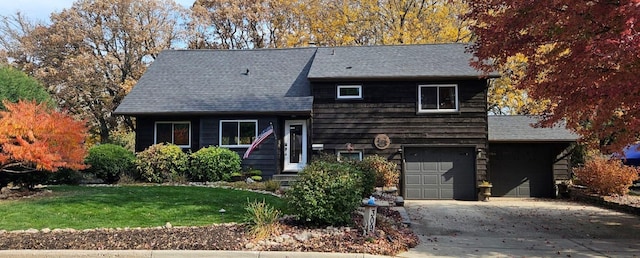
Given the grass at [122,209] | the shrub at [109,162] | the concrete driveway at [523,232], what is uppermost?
the shrub at [109,162]

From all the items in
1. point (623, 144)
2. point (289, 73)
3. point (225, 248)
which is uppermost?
point (289, 73)

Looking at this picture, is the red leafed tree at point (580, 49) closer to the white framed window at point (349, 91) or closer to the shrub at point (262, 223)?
the shrub at point (262, 223)

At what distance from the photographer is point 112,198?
1066 centimetres

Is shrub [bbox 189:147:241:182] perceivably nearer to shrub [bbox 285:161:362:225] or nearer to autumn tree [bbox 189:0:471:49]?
shrub [bbox 285:161:362:225]

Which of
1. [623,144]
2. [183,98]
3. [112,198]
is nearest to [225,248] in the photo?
[112,198]

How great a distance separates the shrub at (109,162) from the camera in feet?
50.5

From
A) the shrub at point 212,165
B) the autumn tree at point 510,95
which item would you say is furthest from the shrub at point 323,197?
the autumn tree at point 510,95

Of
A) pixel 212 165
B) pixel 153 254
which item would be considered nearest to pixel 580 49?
pixel 153 254

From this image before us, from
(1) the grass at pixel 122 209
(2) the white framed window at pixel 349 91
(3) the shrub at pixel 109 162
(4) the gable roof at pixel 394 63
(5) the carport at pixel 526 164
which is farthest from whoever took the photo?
(5) the carport at pixel 526 164

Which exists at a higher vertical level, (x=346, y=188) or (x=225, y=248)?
(x=346, y=188)

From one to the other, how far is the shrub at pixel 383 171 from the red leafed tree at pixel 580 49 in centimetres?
664

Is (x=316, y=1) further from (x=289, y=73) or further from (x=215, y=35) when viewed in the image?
(x=289, y=73)

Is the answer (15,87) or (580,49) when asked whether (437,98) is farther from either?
(15,87)

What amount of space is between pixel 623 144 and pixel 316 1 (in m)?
24.1
